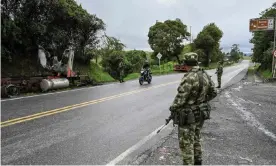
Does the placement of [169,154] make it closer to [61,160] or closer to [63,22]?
[61,160]

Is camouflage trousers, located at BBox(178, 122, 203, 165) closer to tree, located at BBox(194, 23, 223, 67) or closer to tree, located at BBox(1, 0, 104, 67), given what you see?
tree, located at BBox(1, 0, 104, 67)

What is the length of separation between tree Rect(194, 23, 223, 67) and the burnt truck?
57.5 metres

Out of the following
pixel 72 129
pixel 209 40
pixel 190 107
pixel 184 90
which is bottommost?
pixel 72 129

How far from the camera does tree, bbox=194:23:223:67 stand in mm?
74188

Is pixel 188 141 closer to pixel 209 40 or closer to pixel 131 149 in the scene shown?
pixel 131 149

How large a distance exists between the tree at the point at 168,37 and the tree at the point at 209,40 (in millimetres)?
7603

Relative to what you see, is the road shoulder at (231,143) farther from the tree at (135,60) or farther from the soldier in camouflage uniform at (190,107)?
the tree at (135,60)

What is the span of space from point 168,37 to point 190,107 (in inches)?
2328

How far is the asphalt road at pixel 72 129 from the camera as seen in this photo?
5.69 meters

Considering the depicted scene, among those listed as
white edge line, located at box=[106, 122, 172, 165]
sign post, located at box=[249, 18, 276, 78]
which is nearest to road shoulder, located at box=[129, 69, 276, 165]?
white edge line, located at box=[106, 122, 172, 165]

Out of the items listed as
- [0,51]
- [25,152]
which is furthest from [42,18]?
[25,152]

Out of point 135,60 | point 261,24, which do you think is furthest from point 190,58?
point 135,60

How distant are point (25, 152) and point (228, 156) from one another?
12.2 feet

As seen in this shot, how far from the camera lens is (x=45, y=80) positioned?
15680 millimetres
